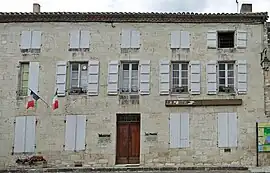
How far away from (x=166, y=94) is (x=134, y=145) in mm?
2256

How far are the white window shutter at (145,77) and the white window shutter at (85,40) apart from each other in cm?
224

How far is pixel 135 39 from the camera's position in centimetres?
1911

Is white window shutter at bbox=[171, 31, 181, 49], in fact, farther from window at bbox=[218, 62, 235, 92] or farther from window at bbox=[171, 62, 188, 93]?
window at bbox=[218, 62, 235, 92]

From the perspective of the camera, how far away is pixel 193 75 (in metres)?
18.7

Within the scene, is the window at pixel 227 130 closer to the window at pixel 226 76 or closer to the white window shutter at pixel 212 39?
the window at pixel 226 76

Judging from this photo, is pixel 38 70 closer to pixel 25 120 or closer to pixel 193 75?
pixel 25 120

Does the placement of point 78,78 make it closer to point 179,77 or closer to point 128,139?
point 128,139

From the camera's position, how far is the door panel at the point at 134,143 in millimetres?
18500

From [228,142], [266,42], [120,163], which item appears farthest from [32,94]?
[266,42]

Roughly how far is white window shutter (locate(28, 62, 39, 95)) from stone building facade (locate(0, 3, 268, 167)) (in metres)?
Result: 0.04

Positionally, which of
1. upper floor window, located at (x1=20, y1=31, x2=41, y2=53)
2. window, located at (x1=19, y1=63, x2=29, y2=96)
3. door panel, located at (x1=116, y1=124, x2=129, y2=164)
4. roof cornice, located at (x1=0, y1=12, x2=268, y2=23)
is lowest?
door panel, located at (x1=116, y1=124, x2=129, y2=164)

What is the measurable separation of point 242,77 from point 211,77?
3.76 feet

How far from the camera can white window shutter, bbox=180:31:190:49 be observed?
18969mm

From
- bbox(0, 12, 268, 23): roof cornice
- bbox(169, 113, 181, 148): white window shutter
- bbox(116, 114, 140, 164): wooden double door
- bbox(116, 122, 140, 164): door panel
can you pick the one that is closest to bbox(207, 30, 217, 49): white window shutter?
bbox(0, 12, 268, 23): roof cornice
